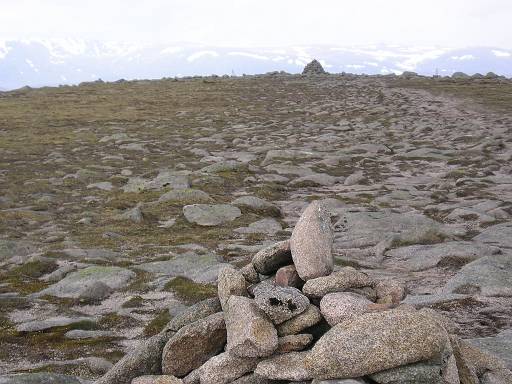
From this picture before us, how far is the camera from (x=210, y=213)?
2455 cm

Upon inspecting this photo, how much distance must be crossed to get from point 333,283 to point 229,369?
7.74ft

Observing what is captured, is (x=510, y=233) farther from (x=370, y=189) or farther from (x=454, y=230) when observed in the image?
(x=370, y=189)

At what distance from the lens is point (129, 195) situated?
28.8 metres

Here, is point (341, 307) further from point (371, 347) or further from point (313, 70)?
point (313, 70)

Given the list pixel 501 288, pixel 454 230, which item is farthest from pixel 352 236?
pixel 501 288

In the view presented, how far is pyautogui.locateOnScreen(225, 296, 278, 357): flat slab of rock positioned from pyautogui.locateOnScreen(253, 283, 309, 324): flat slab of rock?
118 millimetres

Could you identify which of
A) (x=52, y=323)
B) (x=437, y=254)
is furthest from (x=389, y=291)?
(x=52, y=323)

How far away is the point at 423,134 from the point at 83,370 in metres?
39.7

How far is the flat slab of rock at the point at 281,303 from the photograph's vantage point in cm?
917

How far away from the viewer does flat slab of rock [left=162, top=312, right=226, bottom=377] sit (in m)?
9.80

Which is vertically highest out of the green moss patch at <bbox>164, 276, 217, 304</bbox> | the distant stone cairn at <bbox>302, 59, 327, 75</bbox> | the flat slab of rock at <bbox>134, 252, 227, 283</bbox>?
the green moss patch at <bbox>164, 276, 217, 304</bbox>

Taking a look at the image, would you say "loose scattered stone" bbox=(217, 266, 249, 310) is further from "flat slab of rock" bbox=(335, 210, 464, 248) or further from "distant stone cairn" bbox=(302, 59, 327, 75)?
"distant stone cairn" bbox=(302, 59, 327, 75)

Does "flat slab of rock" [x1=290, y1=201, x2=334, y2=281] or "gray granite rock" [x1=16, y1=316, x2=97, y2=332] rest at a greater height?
"flat slab of rock" [x1=290, y1=201, x2=334, y2=281]

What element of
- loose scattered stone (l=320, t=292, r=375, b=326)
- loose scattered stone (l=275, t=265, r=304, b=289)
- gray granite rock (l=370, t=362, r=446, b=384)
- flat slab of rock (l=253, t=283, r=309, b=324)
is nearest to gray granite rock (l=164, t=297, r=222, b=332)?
loose scattered stone (l=275, t=265, r=304, b=289)
